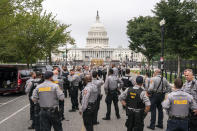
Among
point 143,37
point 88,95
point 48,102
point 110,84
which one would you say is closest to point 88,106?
point 88,95

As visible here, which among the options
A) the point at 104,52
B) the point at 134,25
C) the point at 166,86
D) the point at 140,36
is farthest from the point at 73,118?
the point at 104,52

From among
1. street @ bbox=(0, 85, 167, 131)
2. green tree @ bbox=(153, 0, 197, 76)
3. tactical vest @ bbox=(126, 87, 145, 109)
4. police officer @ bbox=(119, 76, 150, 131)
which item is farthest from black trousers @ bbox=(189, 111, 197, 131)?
green tree @ bbox=(153, 0, 197, 76)

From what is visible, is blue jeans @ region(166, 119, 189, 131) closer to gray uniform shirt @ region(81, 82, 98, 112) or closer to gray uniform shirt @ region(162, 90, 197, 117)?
gray uniform shirt @ region(162, 90, 197, 117)

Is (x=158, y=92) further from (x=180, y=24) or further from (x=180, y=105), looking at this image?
(x=180, y=24)

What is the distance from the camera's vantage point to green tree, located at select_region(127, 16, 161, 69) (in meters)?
49.8

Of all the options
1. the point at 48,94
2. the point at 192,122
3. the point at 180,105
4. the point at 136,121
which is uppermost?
the point at 48,94

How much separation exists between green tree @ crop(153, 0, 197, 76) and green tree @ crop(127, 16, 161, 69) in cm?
1593

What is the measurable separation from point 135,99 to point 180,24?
24.3 meters

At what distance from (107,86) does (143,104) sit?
12.5 ft

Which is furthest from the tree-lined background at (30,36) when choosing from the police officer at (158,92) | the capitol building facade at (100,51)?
the capitol building facade at (100,51)

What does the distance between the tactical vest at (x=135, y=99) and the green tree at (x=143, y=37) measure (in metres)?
40.4

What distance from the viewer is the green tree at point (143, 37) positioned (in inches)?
1962

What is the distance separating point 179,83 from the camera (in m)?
6.09

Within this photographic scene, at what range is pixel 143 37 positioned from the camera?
167 feet
